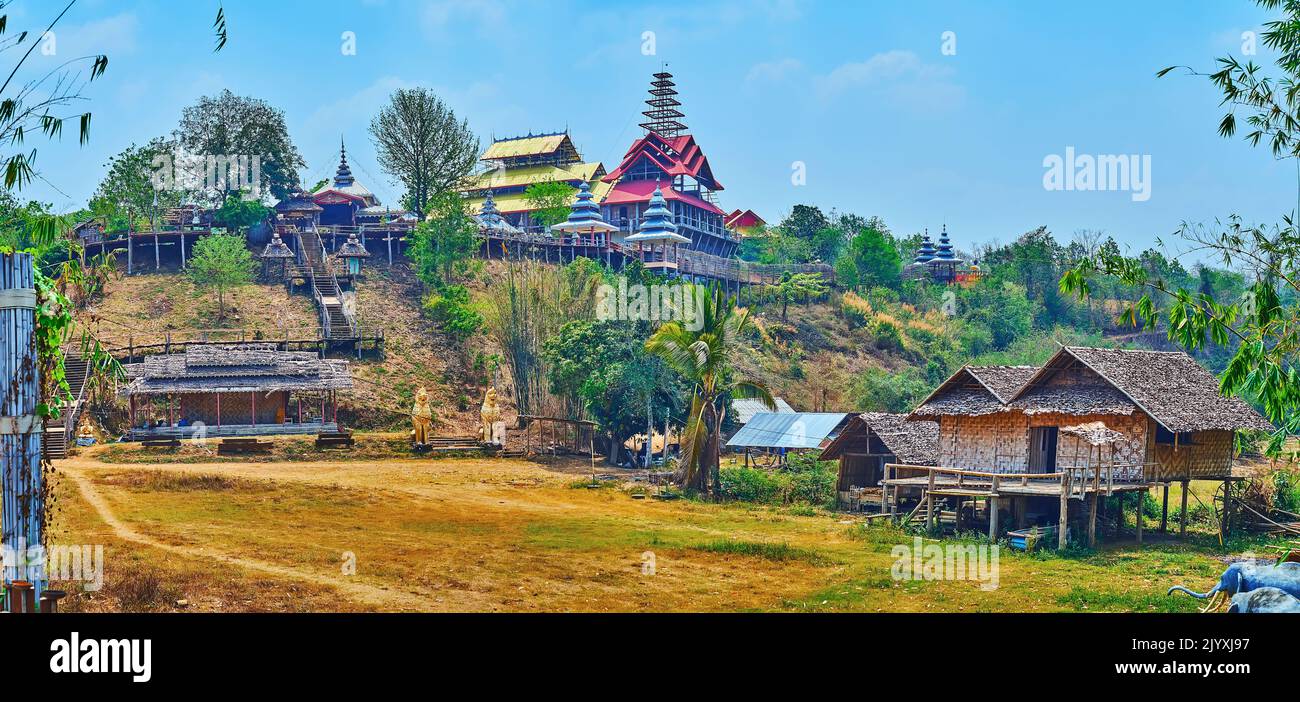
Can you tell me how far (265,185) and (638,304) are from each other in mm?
25250

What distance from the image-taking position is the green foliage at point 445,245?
51.7 meters

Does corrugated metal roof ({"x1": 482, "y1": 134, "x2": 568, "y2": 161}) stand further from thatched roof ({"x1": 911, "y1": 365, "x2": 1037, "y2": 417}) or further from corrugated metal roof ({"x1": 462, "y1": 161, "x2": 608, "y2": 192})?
thatched roof ({"x1": 911, "y1": 365, "x2": 1037, "y2": 417})

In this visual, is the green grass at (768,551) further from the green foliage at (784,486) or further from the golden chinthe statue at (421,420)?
the golden chinthe statue at (421,420)

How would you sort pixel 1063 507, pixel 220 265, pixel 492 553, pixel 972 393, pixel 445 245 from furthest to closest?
1. pixel 445 245
2. pixel 220 265
3. pixel 972 393
4. pixel 1063 507
5. pixel 492 553

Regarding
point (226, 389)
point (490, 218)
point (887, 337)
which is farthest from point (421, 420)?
point (887, 337)

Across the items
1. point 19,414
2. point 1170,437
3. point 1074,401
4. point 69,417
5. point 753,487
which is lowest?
point 753,487

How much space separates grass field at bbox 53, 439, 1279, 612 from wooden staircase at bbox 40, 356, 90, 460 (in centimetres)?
77

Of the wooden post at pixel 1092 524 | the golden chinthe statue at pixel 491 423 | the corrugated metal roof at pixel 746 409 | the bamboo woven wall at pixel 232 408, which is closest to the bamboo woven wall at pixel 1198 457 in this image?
the wooden post at pixel 1092 524

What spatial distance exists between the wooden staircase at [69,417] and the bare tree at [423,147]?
2505 centimetres

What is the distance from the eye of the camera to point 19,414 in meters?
11.3

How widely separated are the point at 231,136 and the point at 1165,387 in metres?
44.4

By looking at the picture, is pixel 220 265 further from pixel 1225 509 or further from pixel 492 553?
pixel 1225 509

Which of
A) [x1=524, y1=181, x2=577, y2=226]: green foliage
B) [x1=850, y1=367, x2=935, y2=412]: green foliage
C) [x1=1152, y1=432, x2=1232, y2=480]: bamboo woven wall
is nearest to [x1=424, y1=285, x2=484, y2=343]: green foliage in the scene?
[x1=524, y1=181, x2=577, y2=226]: green foliage

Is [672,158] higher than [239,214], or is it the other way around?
[672,158]
